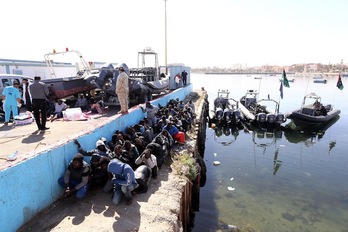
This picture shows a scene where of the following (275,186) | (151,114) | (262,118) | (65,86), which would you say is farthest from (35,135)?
(262,118)

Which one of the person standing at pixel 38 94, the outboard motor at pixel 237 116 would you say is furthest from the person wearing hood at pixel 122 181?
the outboard motor at pixel 237 116

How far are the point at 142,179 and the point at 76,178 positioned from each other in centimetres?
128

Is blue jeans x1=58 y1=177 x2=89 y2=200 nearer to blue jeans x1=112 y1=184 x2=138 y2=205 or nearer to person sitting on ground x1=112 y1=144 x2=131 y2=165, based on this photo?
blue jeans x1=112 y1=184 x2=138 y2=205

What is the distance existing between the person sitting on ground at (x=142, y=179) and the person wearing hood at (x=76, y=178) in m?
0.96

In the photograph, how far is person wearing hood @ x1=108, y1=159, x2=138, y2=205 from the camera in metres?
4.51

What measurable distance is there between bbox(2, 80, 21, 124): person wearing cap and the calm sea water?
680 cm

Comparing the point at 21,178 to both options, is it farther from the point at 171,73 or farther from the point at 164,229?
the point at 171,73

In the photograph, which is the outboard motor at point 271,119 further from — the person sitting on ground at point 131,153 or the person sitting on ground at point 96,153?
the person sitting on ground at point 96,153

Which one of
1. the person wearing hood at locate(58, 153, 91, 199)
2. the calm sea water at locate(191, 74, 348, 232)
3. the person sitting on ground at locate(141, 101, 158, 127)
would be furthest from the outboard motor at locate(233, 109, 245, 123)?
the person wearing hood at locate(58, 153, 91, 199)

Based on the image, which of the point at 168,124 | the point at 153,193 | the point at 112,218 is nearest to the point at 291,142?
the point at 168,124

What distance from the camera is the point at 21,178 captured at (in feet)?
11.9

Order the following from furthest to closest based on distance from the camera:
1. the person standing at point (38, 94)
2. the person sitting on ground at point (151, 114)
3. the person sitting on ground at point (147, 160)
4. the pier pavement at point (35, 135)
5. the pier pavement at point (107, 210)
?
the person sitting on ground at point (151, 114) < the person standing at point (38, 94) < the person sitting on ground at point (147, 160) < the pier pavement at point (35, 135) < the pier pavement at point (107, 210)

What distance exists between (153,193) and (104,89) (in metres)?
6.33

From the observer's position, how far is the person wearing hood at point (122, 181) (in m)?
4.51
